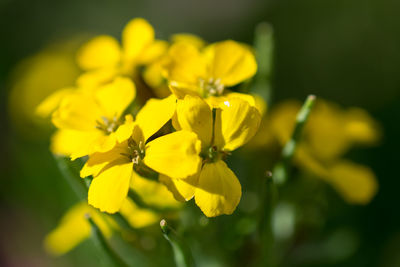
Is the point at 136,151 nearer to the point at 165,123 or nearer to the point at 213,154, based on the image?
the point at 165,123

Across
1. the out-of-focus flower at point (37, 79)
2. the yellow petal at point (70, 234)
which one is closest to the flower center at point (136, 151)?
the yellow petal at point (70, 234)

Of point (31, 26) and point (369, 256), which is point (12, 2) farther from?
point (369, 256)

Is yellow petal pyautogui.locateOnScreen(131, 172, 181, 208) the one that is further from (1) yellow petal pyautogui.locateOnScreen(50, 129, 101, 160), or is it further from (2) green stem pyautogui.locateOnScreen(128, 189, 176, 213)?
(1) yellow petal pyautogui.locateOnScreen(50, 129, 101, 160)

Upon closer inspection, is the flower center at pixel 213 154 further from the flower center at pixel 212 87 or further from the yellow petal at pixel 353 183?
the yellow petal at pixel 353 183

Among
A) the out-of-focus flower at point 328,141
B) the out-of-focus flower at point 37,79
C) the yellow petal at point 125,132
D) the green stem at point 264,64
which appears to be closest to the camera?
the yellow petal at point 125,132

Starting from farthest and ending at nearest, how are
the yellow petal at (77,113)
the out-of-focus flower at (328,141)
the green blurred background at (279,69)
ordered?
the green blurred background at (279,69)
the out-of-focus flower at (328,141)
the yellow petal at (77,113)

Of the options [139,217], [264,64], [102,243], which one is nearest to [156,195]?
[139,217]

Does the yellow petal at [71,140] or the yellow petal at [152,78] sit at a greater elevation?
the yellow petal at [71,140]

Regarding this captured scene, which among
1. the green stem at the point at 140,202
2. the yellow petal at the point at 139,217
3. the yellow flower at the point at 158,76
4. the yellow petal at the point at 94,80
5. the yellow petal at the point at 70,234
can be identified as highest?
the yellow petal at the point at 94,80
